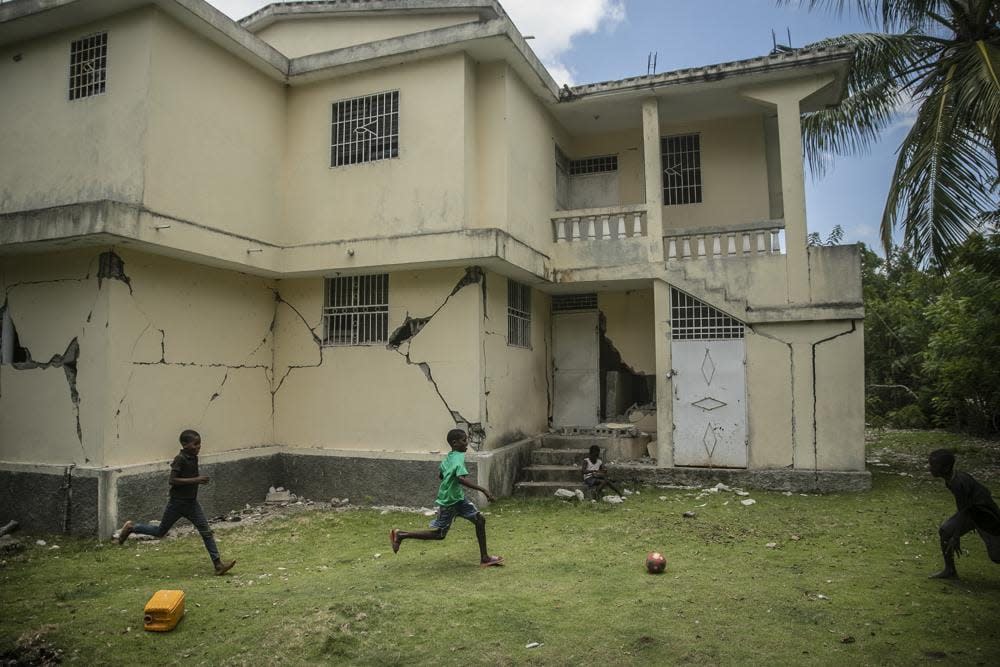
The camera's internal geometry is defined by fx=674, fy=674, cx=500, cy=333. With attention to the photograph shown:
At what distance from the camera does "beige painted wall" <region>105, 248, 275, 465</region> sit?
24.6 ft

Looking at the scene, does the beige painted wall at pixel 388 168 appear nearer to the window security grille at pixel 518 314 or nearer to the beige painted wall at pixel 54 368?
the window security grille at pixel 518 314

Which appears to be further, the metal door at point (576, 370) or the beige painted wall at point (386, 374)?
the metal door at point (576, 370)

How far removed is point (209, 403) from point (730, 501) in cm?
670

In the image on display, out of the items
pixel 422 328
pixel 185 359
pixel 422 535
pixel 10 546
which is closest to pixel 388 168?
pixel 422 328

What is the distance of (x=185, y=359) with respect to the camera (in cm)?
826

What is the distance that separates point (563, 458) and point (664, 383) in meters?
1.83

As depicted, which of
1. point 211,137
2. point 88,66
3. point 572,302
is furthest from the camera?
point 572,302

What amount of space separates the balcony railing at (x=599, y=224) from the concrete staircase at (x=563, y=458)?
3.06 metres

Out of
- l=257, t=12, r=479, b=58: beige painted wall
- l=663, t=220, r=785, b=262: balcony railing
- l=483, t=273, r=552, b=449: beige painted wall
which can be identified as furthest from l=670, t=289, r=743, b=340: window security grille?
l=257, t=12, r=479, b=58: beige painted wall

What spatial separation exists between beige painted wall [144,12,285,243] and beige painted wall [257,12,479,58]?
1.49m

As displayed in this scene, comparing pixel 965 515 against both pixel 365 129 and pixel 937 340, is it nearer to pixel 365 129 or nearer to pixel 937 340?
pixel 365 129

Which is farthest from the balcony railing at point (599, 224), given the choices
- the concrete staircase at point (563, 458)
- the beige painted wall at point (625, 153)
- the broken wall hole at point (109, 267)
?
the broken wall hole at point (109, 267)

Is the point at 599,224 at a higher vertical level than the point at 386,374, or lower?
higher

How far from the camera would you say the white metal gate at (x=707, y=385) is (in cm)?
939
